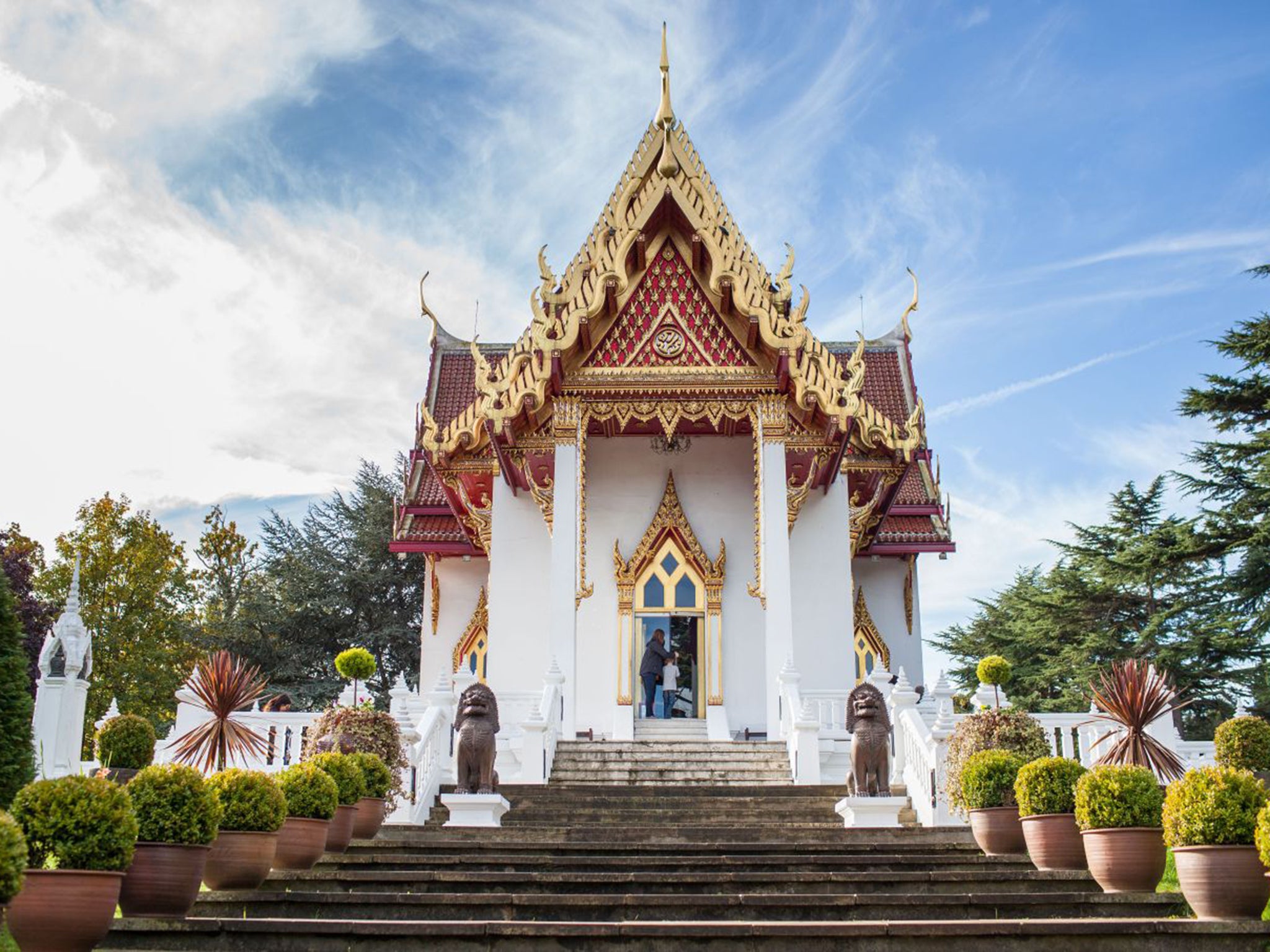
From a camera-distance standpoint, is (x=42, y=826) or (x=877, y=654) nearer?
(x=42, y=826)

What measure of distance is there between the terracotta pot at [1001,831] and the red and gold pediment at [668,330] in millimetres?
7711

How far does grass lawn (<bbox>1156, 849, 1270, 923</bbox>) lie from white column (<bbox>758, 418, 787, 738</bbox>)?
212 inches

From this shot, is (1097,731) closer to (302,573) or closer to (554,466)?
(554,466)

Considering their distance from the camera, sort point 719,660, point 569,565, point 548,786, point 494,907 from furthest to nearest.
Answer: point 719,660 → point 569,565 → point 548,786 → point 494,907

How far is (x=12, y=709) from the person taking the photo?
754 centimetres

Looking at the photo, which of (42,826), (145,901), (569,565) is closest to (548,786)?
(569,565)

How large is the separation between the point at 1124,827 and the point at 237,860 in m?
4.71

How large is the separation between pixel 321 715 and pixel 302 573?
64.3 ft

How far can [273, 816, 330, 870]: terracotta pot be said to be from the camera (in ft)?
24.8

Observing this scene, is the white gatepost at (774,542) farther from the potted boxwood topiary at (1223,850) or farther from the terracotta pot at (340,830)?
the potted boxwood topiary at (1223,850)

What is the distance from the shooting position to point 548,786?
37.9ft

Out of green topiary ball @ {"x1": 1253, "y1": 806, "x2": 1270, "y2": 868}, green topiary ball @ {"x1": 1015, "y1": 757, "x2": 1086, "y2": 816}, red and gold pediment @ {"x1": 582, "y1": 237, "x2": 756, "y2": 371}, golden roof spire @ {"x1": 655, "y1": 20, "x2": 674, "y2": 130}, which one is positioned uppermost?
golden roof spire @ {"x1": 655, "y1": 20, "x2": 674, "y2": 130}

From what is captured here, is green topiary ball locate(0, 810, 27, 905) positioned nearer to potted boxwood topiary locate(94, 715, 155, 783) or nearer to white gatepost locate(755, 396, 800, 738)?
potted boxwood topiary locate(94, 715, 155, 783)

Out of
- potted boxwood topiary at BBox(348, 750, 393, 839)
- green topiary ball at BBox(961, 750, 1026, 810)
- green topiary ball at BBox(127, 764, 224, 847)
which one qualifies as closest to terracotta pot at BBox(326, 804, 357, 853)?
potted boxwood topiary at BBox(348, 750, 393, 839)
